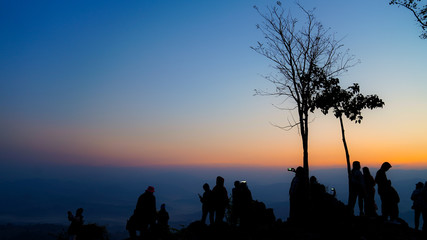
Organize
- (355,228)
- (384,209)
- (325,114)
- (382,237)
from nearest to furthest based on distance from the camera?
(382,237)
(355,228)
(384,209)
(325,114)

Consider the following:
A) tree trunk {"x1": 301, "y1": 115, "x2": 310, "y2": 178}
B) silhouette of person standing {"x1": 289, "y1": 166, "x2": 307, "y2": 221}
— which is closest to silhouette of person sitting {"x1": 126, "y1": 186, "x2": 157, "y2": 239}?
silhouette of person standing {"x1": 289, "y1": 166, "x2": 307, "y2": 221}

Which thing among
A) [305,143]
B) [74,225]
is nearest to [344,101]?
[305,143]

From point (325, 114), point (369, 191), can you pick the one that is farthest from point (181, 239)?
point (325, 114)

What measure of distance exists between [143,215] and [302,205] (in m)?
6.69

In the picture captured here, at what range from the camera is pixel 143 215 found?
1152 cm

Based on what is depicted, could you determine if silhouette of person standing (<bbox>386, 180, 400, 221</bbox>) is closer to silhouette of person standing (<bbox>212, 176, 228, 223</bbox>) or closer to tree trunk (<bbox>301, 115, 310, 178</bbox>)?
tree trunk (<bbox>301, 115, 310, 178</bbox>)

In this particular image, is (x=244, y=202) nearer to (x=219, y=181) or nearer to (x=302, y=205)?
(x=219, y=181)

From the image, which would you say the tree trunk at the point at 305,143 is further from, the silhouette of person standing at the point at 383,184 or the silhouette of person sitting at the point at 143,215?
the silhouette of person sitting at the point at 143,215

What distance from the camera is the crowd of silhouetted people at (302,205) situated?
38.6 ft

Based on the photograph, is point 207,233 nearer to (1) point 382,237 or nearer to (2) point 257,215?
(2) point 257,215

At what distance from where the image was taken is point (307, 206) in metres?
11.8

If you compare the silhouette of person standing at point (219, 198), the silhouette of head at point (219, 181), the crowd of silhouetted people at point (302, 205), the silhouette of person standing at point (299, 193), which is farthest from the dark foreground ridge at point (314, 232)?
the silhouette of head at point (219, 181)

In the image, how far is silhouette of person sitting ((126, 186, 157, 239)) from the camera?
1149 centimetres

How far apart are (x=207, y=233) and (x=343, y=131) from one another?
15032 millimetres
